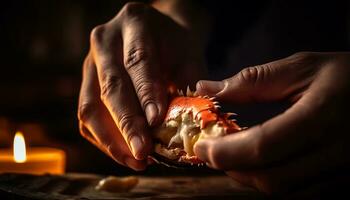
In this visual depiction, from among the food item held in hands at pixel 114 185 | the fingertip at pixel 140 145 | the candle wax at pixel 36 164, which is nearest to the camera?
the fingertip at pixel 140 145

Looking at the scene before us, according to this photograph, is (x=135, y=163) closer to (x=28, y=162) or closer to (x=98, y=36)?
(x=98, y=36)

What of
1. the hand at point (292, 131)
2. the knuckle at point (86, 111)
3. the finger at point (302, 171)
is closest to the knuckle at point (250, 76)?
the hand at point (292, 131)

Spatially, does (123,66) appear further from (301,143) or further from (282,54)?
(282,54)

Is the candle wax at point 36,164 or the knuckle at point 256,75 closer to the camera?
the knuckle at point 256,75

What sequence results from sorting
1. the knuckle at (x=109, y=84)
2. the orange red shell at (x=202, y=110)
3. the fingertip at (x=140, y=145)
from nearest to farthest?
the orange red shell at (x=202, y=110) → the fingertip at (x=140, y=145) → the knuckle at (x=109, y=84)

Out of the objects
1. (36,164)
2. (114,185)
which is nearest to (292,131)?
(114,185)

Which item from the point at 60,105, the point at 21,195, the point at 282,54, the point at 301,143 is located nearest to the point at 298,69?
the point at 301,143

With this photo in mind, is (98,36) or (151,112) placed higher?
(98,36)

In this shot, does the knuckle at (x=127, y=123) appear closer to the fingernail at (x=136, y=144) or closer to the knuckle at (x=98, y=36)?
the fingernail at (x=136, y=144)
